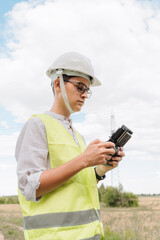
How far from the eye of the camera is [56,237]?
1.96 meters

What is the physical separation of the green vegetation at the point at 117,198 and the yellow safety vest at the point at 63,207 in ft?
164

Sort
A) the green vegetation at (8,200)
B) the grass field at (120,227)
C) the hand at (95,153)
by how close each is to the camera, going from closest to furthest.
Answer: the hand at (95,153), the grass field at (120,227), the green vegetation at (8,200)

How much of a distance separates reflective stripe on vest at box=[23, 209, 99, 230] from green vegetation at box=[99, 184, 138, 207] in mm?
50146

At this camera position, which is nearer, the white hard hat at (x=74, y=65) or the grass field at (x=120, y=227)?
the white hard hat at (x=74, y=65)

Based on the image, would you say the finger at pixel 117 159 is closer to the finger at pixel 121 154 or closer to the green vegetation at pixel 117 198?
the finger at pixel 121 154

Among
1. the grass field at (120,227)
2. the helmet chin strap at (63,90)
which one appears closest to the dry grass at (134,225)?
the grass field at (120,227)

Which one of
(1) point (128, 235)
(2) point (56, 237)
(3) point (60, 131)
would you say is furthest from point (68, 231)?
(1) point (128, 235)

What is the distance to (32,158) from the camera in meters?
2.07

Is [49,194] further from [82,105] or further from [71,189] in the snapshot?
[82,105]

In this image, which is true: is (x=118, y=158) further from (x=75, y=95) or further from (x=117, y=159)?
(x=75, y=95)

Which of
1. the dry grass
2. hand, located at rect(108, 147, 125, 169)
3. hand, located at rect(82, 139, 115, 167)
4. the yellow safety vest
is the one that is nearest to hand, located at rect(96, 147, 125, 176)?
hand, located at rect(108, 147, 125, 169)

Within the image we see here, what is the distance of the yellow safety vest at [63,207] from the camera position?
2.02 meters

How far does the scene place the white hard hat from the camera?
253 cm

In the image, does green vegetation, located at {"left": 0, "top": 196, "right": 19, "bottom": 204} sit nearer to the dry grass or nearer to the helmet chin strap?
the dry grass
